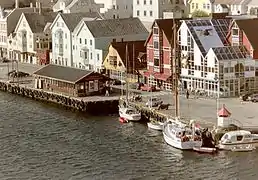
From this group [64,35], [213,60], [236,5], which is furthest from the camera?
[236,5]

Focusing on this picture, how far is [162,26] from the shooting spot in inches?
1987

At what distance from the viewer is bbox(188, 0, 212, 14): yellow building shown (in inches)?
2547

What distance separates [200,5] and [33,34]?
13.8 meters

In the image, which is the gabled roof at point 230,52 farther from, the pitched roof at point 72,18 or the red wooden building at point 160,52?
the pitched roof at point 72,18

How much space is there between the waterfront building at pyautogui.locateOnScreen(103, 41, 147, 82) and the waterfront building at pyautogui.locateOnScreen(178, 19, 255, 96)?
4.93 meters

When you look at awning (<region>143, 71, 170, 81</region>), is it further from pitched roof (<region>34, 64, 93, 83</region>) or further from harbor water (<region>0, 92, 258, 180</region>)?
harbor water (<region>0, 92, 258, 180</region>)

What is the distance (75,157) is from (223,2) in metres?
30.0

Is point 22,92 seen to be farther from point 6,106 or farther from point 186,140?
point 186,140

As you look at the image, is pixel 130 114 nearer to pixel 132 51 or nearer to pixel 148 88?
pixel 148 88

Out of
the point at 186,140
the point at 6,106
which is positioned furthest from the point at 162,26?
the point at 186,140

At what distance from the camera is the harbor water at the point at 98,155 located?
34.1m

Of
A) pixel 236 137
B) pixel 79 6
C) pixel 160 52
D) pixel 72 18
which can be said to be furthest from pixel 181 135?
pixel 79 6

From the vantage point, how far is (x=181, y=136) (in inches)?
1491

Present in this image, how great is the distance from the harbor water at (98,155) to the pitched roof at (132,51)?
26.0ft
